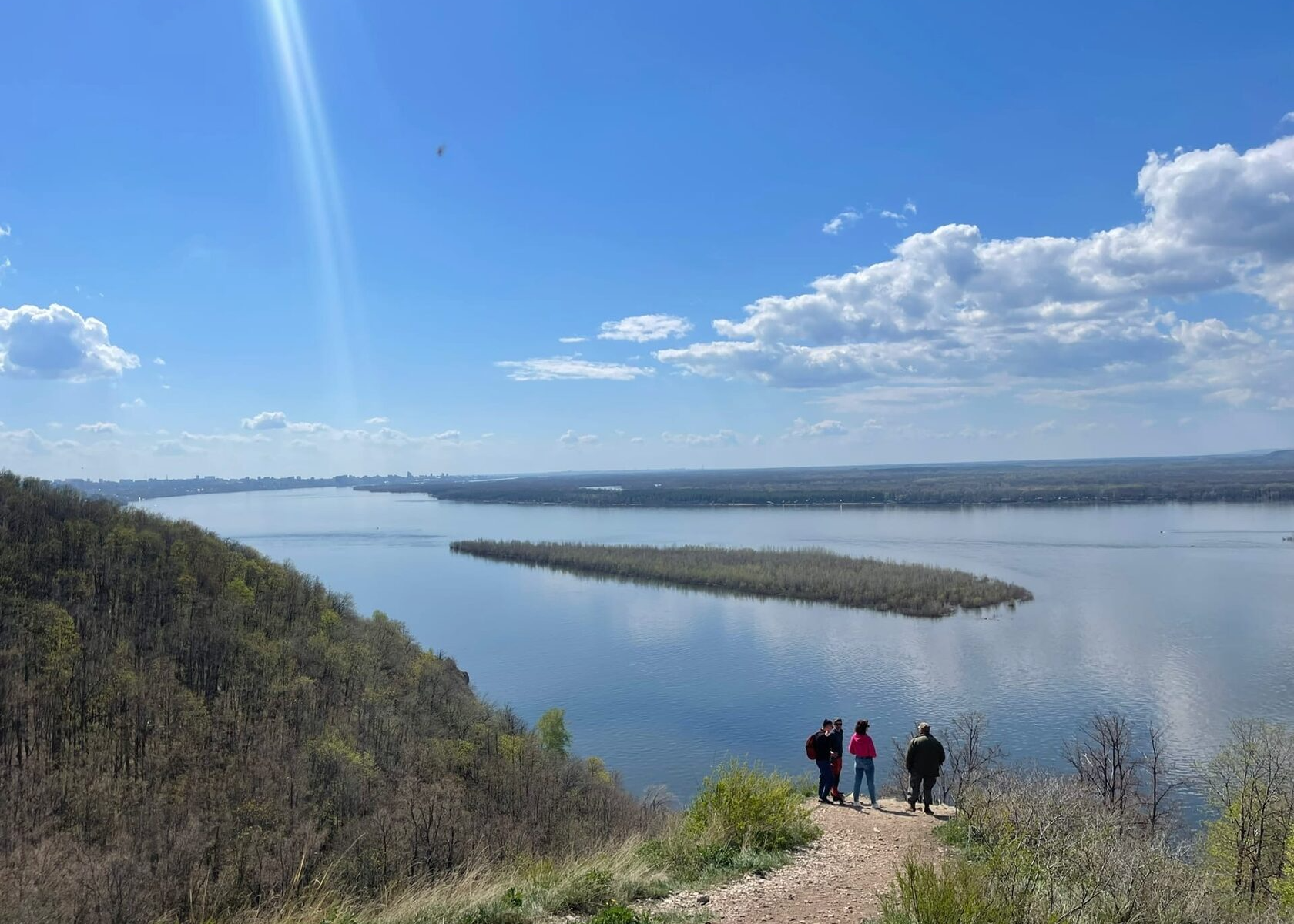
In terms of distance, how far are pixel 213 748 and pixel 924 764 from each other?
1484 centimetres

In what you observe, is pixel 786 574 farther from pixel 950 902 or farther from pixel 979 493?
pixel 979 493

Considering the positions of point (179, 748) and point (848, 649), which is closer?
point (179, 748)

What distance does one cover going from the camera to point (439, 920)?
18.2 ft

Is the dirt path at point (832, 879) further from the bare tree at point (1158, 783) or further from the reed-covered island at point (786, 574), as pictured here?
the reed-covered island at point (786, 574)

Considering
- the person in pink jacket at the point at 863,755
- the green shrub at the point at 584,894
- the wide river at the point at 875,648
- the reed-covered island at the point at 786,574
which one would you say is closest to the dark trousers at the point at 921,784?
the person in pink jacket at the point at 863,755

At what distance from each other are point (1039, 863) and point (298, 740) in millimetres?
17297

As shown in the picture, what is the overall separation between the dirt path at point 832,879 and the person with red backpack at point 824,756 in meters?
0.61

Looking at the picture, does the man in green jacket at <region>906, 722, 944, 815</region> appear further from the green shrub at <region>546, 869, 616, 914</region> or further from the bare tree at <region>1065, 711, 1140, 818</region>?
the bare tree at <region>1065, 711, 1140, 818</region>

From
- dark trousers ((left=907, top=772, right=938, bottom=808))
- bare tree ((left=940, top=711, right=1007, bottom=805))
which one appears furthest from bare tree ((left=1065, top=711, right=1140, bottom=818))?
dark trousers ((left=907, top=772, right=938, bottom=808))

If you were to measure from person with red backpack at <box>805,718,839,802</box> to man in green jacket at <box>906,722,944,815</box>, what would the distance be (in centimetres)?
90

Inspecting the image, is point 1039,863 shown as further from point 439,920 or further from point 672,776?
point 672,776

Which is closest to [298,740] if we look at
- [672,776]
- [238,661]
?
[238,661]

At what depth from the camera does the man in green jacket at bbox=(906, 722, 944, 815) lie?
8945 mm

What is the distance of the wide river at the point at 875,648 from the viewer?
2745 cm
